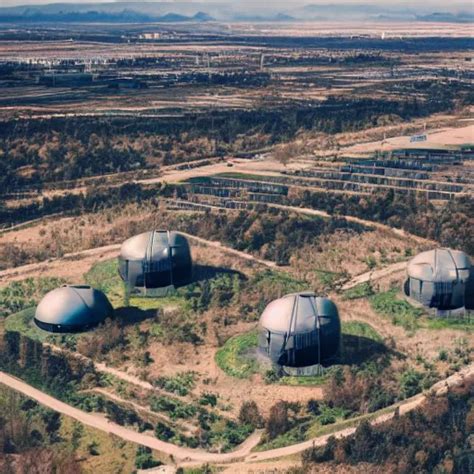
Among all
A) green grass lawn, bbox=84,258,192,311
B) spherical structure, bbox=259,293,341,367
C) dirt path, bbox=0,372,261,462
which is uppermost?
spherical structure, bbox=259,293,341,367

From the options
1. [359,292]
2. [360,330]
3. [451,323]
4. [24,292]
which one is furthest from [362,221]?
[24,292]

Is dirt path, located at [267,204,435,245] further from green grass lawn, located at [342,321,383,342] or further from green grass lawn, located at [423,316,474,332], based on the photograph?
green grass lawn, located at [342,321,383,342]

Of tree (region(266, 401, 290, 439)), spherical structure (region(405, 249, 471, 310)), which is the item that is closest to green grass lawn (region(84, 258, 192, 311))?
spherical structure (region(405, 249, 471, 310))

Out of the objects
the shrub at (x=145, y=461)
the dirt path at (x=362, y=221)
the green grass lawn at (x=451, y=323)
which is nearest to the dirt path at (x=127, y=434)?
the shrub at (x=145, y=461)

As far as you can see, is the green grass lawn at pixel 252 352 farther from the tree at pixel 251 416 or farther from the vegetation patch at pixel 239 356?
the tree at pixel 251 416

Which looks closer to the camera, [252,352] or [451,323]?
[252,352]

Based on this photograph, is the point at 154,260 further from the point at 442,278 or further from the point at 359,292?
the point at 442,278

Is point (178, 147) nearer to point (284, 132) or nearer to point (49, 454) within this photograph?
point (284, 132)
